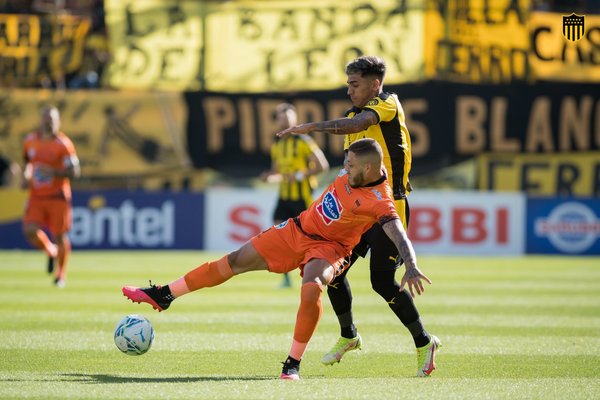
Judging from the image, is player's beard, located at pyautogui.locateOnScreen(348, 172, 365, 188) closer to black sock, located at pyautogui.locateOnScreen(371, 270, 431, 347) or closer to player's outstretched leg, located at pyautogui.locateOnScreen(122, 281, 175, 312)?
black sock, located at pyautogui.locateOnScreen(371, 270, 431, 347)

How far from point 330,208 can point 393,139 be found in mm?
746

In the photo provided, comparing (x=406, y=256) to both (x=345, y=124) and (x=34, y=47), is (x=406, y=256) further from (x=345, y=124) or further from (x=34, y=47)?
(x=34, y=47)

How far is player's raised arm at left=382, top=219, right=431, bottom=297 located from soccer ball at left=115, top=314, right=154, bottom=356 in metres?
1.84

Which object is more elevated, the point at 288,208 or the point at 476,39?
the point at 476,39

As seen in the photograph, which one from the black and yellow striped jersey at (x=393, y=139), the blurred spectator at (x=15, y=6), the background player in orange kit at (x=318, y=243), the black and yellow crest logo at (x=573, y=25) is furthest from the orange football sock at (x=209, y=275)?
the blurred spectator at (x=15, y=6)

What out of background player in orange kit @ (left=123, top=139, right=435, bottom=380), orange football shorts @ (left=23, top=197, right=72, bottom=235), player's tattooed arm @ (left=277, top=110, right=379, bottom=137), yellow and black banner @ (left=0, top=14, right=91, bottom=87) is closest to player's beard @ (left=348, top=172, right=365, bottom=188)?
background player in orange kit @ (left=123, top=139, right=435, bottom=380)

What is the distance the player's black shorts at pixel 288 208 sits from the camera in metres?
14.9

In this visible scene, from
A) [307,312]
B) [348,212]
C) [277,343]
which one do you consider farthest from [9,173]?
[307,312]

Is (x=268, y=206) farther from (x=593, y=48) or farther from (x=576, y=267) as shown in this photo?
(x=593, y=48)

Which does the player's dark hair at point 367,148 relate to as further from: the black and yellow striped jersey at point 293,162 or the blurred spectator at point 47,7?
the blurred spectator at point 47,7

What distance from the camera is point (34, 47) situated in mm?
23828

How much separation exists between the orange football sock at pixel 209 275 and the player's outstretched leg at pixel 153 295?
0.56 feet

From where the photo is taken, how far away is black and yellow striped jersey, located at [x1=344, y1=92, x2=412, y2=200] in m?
7.52

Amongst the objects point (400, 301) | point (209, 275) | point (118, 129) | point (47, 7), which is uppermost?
point (47, 7)
